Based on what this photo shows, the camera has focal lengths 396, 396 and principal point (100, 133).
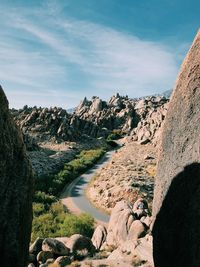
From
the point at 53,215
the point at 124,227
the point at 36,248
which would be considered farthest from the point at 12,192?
the point at 53,215

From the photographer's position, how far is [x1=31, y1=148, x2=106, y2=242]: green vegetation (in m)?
38.3

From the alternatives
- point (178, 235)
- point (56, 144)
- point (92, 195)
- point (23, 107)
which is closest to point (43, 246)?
point (178, 235)

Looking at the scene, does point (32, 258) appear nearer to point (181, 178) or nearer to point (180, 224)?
point (180, 224)

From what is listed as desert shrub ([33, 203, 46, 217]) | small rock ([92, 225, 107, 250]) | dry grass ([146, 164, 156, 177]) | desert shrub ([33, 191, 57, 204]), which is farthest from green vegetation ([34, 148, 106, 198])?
small rock ([92, 225, 107, 250])

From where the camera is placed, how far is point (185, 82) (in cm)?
1391

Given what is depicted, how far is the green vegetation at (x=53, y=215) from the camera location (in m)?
38.3

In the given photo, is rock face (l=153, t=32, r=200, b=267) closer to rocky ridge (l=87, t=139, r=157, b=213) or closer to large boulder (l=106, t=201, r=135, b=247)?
large boulder (l=106, t=201, r=135, b=247)

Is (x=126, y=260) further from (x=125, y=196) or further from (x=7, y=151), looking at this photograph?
(x=125, y=196)

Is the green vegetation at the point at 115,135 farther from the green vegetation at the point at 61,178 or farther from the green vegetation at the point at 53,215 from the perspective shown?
the green vegetation at the point at 53,215

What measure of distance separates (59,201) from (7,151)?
42.1 meters

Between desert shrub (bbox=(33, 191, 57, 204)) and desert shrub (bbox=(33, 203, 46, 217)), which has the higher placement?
desert shrub (bbox=(33, 191, 57, 204))

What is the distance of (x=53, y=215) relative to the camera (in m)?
44.9

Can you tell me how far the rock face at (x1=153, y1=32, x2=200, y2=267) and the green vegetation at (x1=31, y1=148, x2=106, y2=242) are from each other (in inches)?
910

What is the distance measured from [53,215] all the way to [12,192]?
3425 centimetres
